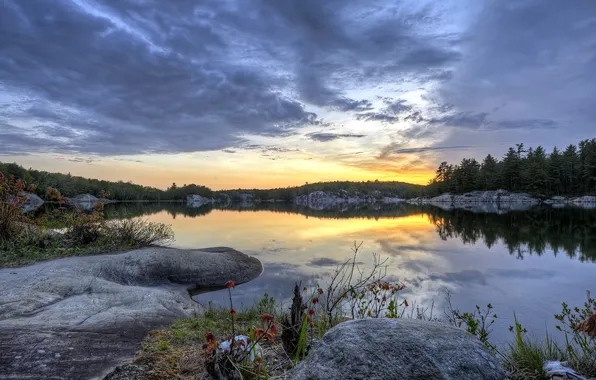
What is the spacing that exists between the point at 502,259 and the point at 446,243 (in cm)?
567

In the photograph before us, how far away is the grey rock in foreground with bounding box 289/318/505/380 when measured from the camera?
117 inches

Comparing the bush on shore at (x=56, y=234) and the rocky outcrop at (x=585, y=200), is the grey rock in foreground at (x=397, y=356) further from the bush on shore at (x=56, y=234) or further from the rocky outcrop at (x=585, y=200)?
the rocky outcrop at (x=585, y=200)

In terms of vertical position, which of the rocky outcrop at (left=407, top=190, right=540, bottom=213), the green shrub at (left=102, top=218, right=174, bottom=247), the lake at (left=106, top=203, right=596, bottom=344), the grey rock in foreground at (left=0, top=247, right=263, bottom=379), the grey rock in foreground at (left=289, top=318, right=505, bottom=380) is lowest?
the lake at (left=106, top=203, right=596, bottom=344)

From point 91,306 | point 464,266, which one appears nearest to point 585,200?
point 464,266

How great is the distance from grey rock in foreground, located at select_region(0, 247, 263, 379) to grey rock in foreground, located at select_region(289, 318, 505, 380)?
2.96 m

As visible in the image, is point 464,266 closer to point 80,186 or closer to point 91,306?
point 91,306

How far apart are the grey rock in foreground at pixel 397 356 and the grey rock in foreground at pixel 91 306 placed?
117 inches

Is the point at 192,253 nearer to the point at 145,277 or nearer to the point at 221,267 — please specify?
the point at 221,267

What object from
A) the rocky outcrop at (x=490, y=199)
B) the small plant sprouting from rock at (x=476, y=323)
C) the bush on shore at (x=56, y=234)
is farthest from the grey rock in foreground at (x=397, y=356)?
the rocky outcrop at (x=490, y=199)

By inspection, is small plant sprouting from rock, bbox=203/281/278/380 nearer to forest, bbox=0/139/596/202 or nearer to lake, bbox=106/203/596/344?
lake, bbox=106/203/596/344

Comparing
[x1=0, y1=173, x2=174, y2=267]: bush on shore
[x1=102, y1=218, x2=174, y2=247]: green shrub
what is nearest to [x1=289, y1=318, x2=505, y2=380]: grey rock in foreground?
[x1=0, y1=173, x2=174, y2=267]: bush on shore

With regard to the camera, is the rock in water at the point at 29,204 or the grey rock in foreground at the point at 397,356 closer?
the grey rock in foreground at the point at 397,356

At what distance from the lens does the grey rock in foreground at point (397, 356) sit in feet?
9.75

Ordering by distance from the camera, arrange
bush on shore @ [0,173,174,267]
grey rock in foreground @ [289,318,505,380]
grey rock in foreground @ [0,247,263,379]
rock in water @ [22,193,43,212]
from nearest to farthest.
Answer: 1. grey rock in foreground @ [289,318,505,380]
2. grey rock in foreground @ [0,247,263,379]
3. bush on shore @ [0,173,174,267]
4. rock in water @ [22,193,43,212]
